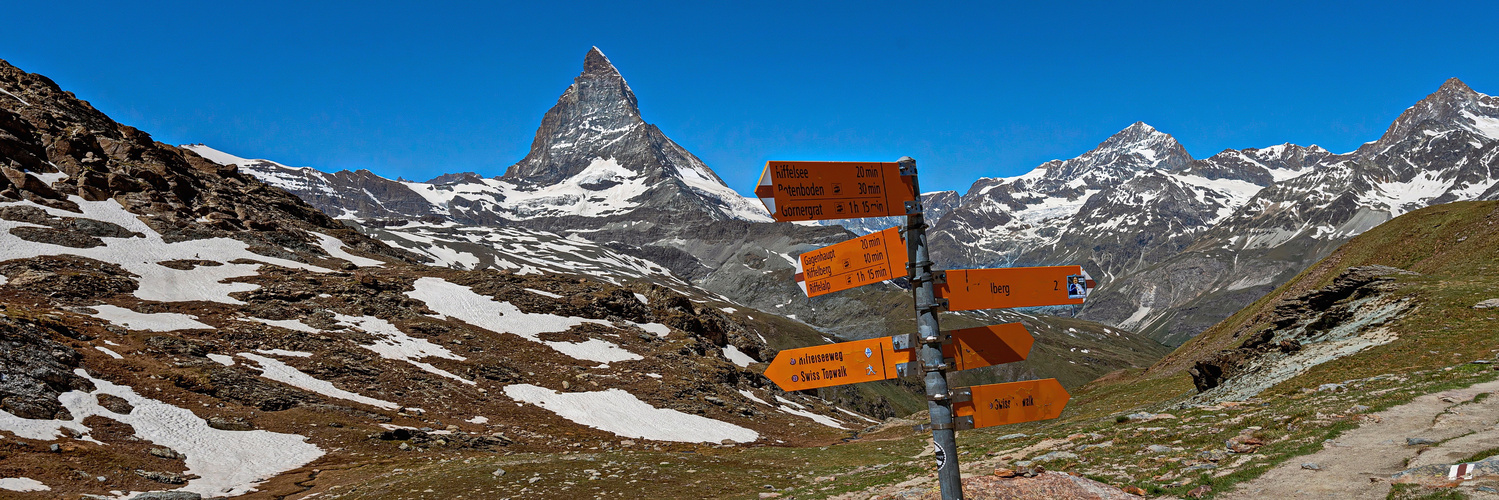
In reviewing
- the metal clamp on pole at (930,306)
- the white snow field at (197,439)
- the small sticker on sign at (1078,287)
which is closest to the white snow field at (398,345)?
the white snow field at (197,439)

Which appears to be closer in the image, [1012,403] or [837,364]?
[1012,403]

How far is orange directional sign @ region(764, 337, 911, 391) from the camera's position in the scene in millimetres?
9367

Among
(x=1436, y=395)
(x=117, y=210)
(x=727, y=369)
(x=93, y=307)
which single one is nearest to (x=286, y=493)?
(x=93, y=307)

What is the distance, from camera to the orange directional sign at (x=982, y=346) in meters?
9.19

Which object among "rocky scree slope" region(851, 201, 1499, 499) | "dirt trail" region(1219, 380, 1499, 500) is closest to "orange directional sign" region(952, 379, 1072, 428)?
"rocky scree slope" region(851, 201, 1499, 499)

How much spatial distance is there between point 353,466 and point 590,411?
21.4 metres

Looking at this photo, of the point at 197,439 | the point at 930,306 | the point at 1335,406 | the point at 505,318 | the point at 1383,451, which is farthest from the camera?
the point at 505,318

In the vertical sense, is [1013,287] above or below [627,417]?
above

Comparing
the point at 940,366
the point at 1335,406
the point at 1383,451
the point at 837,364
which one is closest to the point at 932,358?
the point at 940,366

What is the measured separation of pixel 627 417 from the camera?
54.9 meters

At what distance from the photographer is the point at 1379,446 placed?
57.6 feet

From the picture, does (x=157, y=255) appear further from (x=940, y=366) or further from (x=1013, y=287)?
(x=1013, y=287)

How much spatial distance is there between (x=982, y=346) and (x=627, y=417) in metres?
48.4

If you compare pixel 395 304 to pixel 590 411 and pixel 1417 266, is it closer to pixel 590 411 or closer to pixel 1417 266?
pixel 590 411
